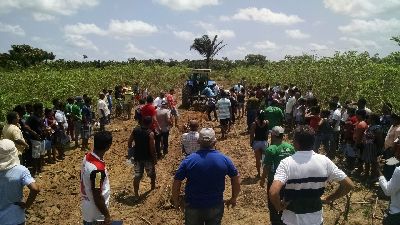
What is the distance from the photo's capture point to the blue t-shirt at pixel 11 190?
368 centimetres

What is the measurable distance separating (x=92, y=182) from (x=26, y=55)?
145ft

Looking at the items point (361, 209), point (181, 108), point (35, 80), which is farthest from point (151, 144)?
point (181, 108)

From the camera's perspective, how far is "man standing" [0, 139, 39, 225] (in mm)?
3682

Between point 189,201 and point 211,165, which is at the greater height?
point 211,165

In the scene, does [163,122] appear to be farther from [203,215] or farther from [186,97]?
[186,97]

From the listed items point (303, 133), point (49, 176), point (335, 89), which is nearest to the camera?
point (303, 133)

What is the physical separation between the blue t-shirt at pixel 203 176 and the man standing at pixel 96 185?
0.74 metres

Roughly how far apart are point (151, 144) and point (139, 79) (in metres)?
19.2

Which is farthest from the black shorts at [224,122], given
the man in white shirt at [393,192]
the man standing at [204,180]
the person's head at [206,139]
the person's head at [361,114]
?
the man in white shirt at [393,192]

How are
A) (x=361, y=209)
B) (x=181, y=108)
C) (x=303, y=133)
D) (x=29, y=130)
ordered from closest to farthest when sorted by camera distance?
(x=303, y=133) → (x=361, y=209) → (x=29, y=130) → (x=181, y=108)

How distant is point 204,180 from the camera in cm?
393

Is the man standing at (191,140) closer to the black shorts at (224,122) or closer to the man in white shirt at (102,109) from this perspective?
the black shorts at (224,122)

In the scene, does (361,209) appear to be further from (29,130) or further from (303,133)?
(29,130)

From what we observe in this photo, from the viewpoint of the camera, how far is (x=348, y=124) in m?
8.49
